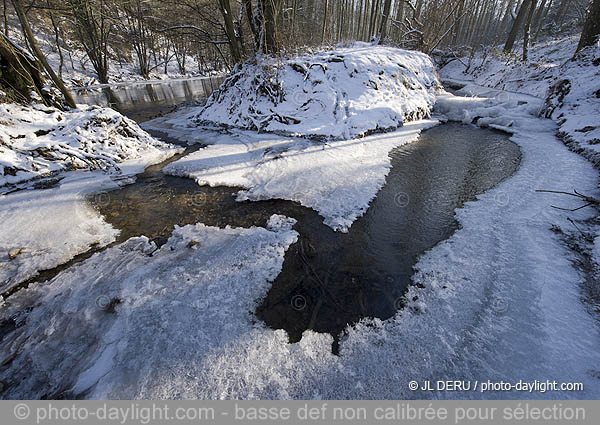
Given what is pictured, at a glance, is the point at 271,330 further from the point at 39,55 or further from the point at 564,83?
the point at 564,83

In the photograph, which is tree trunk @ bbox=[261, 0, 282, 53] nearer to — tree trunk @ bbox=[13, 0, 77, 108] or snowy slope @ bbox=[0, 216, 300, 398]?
tree trunk @ bbox=[13, 0, 77, 108]

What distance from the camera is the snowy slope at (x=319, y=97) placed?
23.0 feet

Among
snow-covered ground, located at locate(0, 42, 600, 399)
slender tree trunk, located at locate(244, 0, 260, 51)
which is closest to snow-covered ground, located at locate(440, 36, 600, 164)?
snow-covered ground, located at locate(0, 42, 600, 399)

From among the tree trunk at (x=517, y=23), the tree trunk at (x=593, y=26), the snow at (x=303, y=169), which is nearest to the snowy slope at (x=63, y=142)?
the snow at (x=303, y=169)

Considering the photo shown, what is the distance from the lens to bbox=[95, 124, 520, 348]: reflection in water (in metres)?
2.28

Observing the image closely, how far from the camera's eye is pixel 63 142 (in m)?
4.84

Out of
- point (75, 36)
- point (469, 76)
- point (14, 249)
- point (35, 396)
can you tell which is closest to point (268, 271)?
point (35, 396)

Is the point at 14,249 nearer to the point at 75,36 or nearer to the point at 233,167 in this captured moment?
the point at 233,167

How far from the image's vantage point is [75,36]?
77.2ft

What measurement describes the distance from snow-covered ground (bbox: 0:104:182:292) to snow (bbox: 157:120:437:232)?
4.47ft

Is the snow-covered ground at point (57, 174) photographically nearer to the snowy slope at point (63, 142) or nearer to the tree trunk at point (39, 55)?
the snowy slope at point (63, 142)

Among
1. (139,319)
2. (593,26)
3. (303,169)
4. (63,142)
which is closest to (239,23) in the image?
(63,142)

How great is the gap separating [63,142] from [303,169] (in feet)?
16.3

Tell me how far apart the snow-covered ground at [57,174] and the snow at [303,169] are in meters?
1.36
